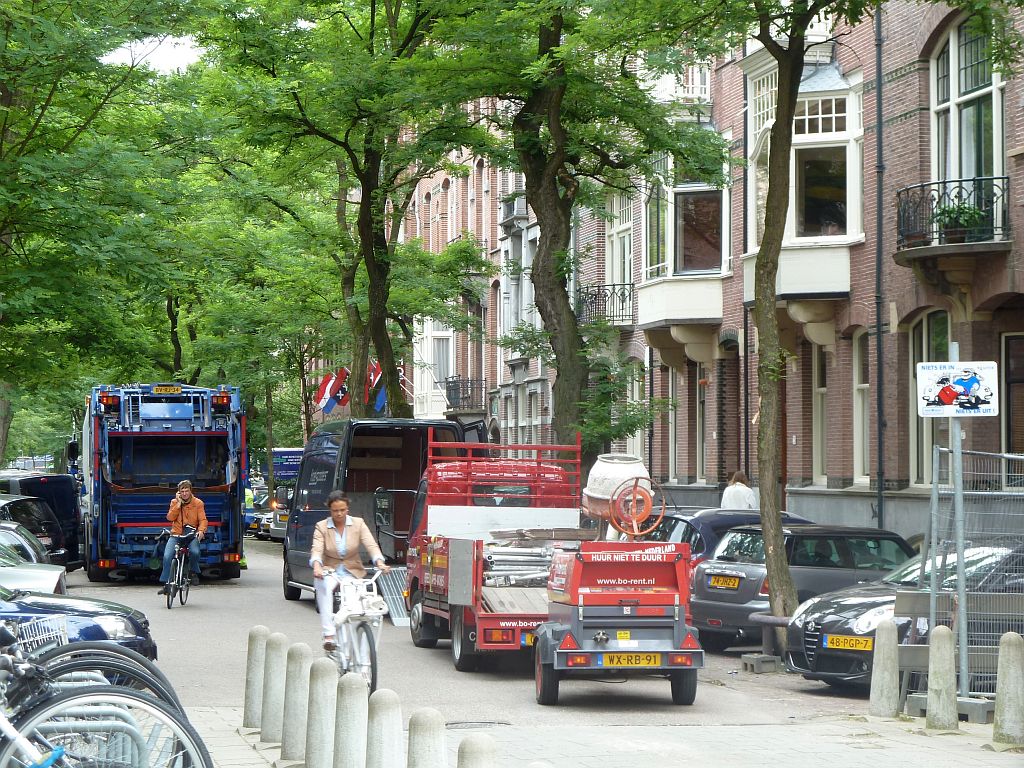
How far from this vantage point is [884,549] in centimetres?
1777

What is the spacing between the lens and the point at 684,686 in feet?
44.7

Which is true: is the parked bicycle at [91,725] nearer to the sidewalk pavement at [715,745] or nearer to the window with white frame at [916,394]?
the sidewalk pavement at [715,745]

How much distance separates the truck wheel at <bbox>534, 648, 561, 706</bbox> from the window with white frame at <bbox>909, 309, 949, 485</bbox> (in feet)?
43.2

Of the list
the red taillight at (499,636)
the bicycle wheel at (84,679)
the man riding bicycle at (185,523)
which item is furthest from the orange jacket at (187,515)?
the bicycle wheel at (84,679)

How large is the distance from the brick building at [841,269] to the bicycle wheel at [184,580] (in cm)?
934

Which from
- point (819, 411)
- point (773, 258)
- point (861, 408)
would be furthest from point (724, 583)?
point (819, 411)

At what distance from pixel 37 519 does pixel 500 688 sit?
12839mm

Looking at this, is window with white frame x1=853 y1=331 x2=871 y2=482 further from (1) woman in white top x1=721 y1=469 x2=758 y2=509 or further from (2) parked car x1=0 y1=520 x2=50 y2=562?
(2) parked car x1=0 y1=520 x2=50 y2=562

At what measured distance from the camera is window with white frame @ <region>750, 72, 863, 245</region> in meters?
28.1

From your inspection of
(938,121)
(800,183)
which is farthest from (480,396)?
(938,121)

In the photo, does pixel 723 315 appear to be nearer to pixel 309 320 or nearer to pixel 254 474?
pixel 309 320

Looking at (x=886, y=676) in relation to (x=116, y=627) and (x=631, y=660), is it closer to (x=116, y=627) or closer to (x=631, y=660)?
(x=631, y=660)

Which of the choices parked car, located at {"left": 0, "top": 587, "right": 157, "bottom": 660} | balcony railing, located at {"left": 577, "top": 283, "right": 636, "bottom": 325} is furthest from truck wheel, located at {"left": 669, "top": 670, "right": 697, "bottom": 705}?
balcony railing, located at {"left": 577, "top": 283, "right": 636, "bottom": 325}

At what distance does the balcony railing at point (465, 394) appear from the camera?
5672 cm
